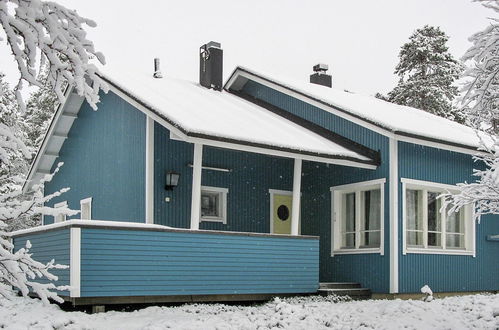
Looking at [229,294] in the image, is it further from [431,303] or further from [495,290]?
[495,290]

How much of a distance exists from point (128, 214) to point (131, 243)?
366 centimetres

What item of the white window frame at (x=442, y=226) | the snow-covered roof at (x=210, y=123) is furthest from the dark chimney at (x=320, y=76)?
the white window frame at (x=442, y=226)

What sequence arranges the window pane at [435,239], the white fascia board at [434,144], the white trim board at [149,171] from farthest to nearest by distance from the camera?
the window pane at [435,239], the white fascia board at [434,144], the white trim board at [149,171]

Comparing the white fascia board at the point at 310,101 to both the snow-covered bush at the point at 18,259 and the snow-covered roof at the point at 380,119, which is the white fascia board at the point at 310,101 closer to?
the snow-covered roof at the point at 380,119

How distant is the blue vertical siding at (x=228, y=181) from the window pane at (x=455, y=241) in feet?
12.7

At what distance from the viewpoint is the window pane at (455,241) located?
631 inches

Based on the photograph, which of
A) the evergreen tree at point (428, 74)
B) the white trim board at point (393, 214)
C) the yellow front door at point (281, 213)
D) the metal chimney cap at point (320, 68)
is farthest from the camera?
the evergreen tree at point (428, 74)

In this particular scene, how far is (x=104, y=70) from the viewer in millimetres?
17344

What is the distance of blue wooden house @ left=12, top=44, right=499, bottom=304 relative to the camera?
40.0 feet

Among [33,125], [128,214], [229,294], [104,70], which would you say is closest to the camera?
[229,294]

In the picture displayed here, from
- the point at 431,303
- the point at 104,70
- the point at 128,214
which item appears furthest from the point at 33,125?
the point at 431,303

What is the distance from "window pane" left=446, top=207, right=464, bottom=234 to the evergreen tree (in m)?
22.8

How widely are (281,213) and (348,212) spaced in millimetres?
1610

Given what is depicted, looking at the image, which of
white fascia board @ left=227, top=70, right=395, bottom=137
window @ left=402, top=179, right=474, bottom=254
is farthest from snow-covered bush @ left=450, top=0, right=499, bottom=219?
window @ left=402, top=179, right=474, bottom=254
